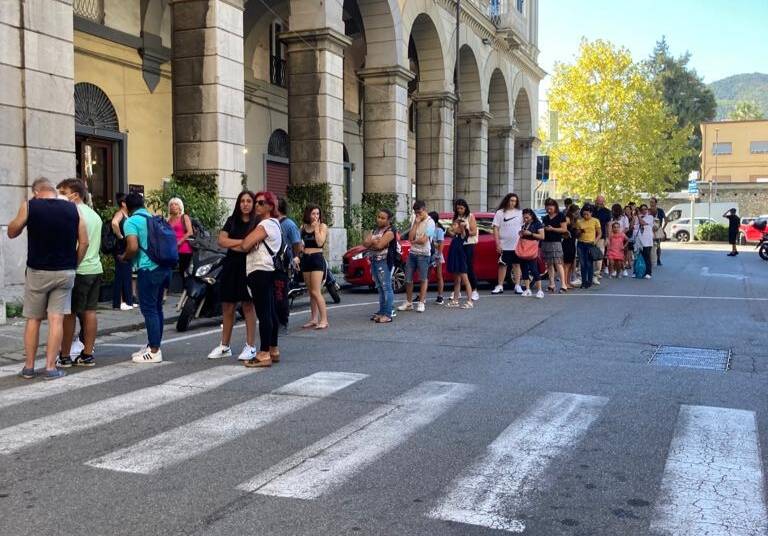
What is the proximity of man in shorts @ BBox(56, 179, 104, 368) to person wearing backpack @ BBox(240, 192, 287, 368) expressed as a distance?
1.54m

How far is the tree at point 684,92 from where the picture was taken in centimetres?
8081

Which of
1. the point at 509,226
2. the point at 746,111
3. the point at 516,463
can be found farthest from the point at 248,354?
the point at 746,111

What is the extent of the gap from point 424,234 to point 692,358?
4651 millimetres

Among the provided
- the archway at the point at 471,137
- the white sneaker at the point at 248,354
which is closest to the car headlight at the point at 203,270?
the white sneaker at the point at 248,354

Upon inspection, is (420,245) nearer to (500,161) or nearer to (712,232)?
(500,161)

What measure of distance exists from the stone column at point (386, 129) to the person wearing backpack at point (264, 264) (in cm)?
1554

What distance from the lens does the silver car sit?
167ft

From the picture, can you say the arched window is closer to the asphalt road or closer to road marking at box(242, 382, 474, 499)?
the asphalt road

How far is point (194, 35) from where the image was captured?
15.5 metres

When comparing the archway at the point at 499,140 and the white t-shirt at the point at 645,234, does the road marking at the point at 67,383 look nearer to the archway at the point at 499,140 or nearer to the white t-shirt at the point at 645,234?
the white t-shirt at the point at 645,234

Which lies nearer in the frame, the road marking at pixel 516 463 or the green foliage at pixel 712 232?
the road marking at pixel 516 463

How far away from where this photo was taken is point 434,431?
5.31 metres

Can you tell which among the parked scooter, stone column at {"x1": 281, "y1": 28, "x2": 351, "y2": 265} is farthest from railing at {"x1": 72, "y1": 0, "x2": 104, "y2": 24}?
the parked scooter

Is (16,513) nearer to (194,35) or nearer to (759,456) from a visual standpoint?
(759,456)
